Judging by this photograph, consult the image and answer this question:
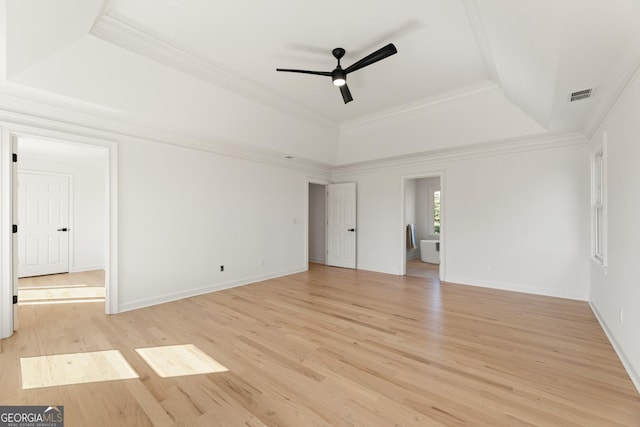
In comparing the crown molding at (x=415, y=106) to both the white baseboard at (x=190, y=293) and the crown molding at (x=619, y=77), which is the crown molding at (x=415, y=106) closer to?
the crown molding at (x=619, y=77)

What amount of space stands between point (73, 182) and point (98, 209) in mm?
770

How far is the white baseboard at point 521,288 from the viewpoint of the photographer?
4215 millimetres

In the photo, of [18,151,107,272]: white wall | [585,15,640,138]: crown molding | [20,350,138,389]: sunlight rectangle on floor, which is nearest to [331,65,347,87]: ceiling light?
[585,15,640,138]: crown molding

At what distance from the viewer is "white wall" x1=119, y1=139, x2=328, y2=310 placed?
3.84 m

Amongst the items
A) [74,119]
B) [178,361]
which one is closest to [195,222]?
[74,119]

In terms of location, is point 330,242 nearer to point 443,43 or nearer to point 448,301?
point 448,301

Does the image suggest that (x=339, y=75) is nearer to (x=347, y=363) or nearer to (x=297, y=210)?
(x=347, y=363)

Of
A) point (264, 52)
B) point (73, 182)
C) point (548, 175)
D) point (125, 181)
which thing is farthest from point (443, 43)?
point (73, 182)

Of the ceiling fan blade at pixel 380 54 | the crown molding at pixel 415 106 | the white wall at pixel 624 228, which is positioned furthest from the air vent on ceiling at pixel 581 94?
the ceiling fan blade at pixel 380 54

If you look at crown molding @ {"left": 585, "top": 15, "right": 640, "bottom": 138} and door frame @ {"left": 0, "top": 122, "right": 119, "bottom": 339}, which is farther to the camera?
door frame @ {"left": 0, "top": 122, "right": 119, "bottom": 339}

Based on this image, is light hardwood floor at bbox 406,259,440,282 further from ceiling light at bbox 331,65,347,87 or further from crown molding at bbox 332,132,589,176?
ceiling light at bbox 331,65,347,87

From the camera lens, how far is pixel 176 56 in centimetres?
313

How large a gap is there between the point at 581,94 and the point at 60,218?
9.08 m

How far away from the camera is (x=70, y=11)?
7.42ft
